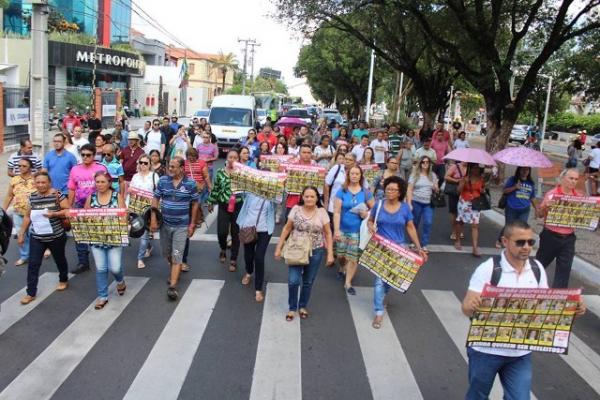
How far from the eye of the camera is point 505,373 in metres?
3.63

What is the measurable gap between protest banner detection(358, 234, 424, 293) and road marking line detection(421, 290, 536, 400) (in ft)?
2.48

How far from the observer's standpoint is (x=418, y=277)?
7871mm

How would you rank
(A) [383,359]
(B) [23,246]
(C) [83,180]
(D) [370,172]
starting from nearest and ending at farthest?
(A) [383,359] → (C) [83,180] → (B) [23,246] → (D) [370,172]

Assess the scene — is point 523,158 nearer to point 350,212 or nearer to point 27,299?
point 350,212

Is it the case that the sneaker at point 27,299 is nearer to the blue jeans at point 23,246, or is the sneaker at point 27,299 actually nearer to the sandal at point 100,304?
the sandal at point 100,304

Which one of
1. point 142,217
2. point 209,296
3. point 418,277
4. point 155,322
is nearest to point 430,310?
point 418,277

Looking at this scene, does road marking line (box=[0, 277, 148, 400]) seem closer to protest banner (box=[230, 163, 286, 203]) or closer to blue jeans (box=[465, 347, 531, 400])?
protest banner (box=[230, 163, 286, 203])

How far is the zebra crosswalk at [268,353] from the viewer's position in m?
4.54

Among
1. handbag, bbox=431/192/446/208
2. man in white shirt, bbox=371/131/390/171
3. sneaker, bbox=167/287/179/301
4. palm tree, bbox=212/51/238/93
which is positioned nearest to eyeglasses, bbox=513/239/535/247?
sneaker, bbox=167/287/179/301

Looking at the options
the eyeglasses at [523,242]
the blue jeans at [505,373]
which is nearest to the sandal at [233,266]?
the blue jeans at [505,373]

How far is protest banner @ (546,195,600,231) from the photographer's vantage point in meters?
6.32

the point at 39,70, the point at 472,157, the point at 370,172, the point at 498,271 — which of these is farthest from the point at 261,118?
the point at 498,271

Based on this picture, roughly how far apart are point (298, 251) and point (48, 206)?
2858 mm

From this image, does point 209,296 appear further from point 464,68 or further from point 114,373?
point 464,68
